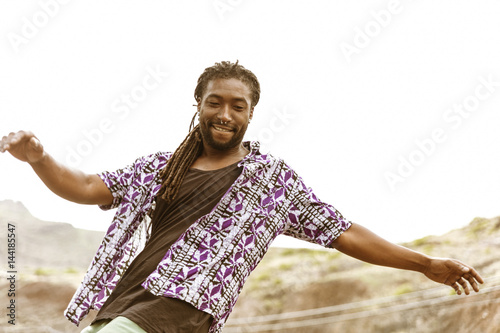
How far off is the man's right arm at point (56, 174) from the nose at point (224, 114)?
0.37m

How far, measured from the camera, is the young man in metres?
1.39

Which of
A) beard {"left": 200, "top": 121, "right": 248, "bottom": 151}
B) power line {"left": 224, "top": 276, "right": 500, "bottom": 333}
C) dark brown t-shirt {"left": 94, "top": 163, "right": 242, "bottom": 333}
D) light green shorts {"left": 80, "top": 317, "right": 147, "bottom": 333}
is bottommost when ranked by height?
power line {"left": 224, "top": 276, "right": 500, "bottom": 333}

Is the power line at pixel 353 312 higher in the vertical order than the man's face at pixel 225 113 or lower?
lower

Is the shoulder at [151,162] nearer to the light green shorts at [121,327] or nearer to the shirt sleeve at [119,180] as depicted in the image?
the shirt sleeve at [119,180]

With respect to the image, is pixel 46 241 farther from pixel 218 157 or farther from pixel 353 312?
pixel 218 157

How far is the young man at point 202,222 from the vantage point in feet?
4.57

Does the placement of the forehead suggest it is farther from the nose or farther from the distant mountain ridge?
the distant mountain ridge

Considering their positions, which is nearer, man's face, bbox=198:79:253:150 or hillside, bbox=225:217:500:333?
man's face, bbox=198:79:253:150

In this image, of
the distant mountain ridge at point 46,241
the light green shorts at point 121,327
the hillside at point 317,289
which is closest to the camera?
the light green shorts at point 121,327

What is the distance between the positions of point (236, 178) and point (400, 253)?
493mm

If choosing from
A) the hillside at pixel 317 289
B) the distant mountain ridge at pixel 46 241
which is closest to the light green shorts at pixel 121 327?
the hillside at pixel 317 289

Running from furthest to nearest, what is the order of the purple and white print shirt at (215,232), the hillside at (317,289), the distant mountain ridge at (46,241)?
the hillside at (317,289), the distant mountain ridge at (46,241), the purple and white print shirt at (215,232)

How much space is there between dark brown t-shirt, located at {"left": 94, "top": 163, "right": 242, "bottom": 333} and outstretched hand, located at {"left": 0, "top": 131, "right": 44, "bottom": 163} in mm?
342

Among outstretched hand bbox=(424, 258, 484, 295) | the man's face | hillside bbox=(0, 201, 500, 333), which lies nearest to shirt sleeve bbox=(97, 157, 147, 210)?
the man's face
